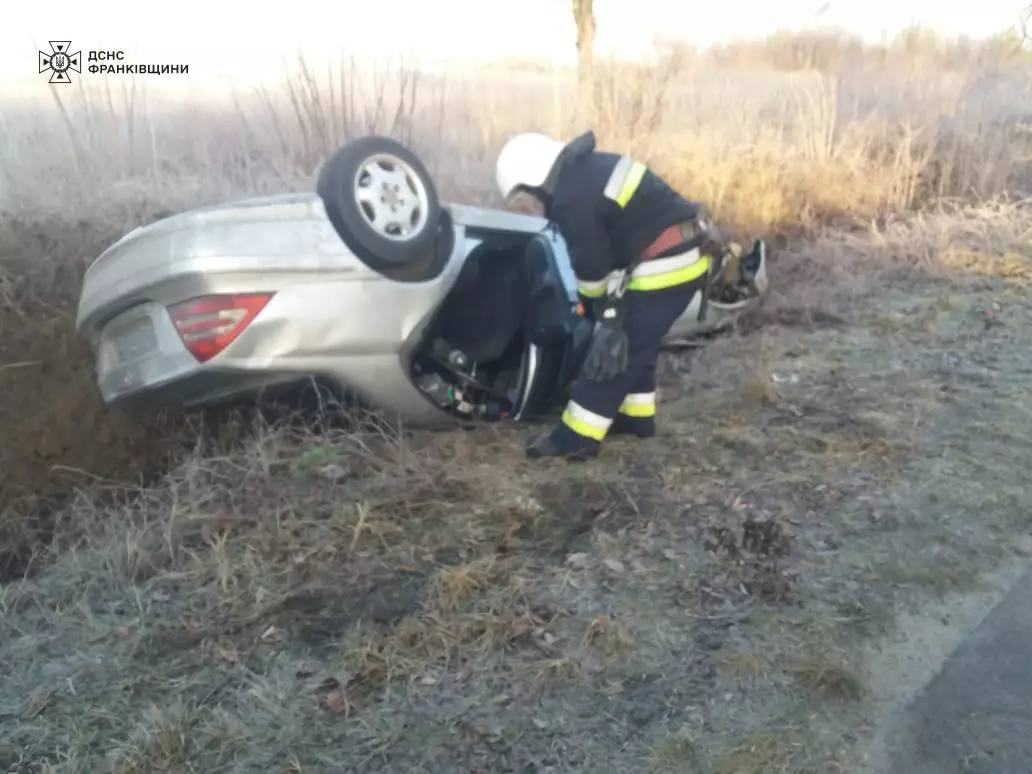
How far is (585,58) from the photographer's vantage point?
943 cm

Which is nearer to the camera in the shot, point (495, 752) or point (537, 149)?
point (495, 752)

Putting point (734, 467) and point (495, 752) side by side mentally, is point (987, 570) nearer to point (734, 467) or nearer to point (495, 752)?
point (734, 467)

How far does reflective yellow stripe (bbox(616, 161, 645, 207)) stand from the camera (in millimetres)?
3912

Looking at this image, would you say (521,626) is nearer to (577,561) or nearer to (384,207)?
(577,561)

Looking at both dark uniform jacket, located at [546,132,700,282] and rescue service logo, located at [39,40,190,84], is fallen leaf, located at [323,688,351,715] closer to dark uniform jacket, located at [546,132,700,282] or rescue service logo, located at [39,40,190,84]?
dark uniform jacket, located at [546,132,700,282]

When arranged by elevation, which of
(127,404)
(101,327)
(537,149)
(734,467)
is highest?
(537,149)

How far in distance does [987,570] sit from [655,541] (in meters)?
1.12

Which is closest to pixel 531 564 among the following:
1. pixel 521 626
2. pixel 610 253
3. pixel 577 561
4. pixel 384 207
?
pixel 577 561

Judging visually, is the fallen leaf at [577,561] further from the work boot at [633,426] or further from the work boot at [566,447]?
the work boot at [633,426]

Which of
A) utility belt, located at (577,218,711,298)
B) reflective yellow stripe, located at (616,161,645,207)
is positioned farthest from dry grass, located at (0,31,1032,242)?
reflective yellow stripe, located at (616,161,645,207)

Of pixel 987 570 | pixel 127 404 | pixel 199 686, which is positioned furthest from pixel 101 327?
pixel 987 570

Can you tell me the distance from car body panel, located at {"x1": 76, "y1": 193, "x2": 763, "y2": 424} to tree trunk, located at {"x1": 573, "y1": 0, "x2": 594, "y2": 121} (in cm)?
515

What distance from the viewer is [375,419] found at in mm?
4121

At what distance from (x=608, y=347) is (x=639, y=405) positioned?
46 centimetres
